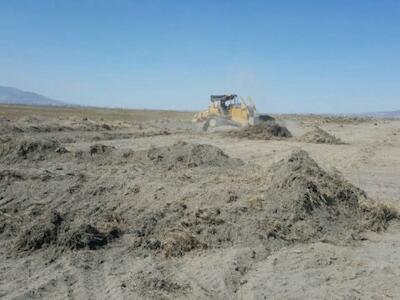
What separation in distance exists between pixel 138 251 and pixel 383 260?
377cm

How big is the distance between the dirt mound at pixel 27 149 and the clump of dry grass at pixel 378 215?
9823 mm

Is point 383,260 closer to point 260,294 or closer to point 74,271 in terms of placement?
point 260,294

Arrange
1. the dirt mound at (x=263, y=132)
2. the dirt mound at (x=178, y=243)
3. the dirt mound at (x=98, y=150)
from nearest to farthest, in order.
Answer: the dirt mound at (x=178, y=243) < the dirt mound at (x=98, y=150) < the dirt mound at (x=263, y=132)

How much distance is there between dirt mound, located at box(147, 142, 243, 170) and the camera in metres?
15.4

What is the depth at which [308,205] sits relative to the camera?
990 cm

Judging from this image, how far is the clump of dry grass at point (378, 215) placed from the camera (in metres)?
9.97

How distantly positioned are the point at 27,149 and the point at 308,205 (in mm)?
9900

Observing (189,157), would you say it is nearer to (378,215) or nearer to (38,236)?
(378,215)

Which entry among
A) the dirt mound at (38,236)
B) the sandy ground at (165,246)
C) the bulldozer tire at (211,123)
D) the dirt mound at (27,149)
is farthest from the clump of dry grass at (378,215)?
the bulldozer tire at (211,123)

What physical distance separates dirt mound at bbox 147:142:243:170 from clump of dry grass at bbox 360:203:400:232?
5812 millimetres

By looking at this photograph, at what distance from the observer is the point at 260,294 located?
265 inches

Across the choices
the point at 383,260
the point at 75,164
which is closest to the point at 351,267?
the point at 383,260

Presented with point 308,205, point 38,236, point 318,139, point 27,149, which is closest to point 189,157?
point 27,149

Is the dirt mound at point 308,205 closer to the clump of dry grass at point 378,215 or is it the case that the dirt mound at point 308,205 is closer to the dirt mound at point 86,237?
the clump of dry grass at point 378,215
